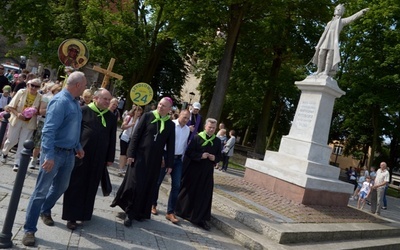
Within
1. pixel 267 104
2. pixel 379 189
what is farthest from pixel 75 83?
pixel 267 104

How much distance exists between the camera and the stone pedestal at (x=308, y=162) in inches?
395

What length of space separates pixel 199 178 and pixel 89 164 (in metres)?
2.45

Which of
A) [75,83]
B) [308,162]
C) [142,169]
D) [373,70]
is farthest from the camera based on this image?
[373,70]

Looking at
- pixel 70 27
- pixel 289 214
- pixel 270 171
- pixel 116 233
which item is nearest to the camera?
pixel 116 233

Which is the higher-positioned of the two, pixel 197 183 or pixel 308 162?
pixel 308 162

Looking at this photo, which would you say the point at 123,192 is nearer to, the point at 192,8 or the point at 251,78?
the point at 192,8

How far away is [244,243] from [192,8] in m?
14.9

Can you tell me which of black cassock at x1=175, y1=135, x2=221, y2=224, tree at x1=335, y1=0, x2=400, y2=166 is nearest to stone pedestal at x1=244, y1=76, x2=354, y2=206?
black cassock at x1=175, y1=135, x2=221, y2=224

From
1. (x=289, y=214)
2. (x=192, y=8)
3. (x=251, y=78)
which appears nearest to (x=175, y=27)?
(x=192, y=8)

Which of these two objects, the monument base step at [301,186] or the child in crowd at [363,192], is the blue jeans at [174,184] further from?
the child in crowd at [363,192]

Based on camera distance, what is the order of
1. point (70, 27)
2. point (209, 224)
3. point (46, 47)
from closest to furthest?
point (209, 224) → point (46, 47) → point (70, 27)

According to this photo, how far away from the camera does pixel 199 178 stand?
769 cm

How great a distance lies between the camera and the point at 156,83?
124 feet

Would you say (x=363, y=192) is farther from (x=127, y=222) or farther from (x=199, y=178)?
(x=127, y=222)
